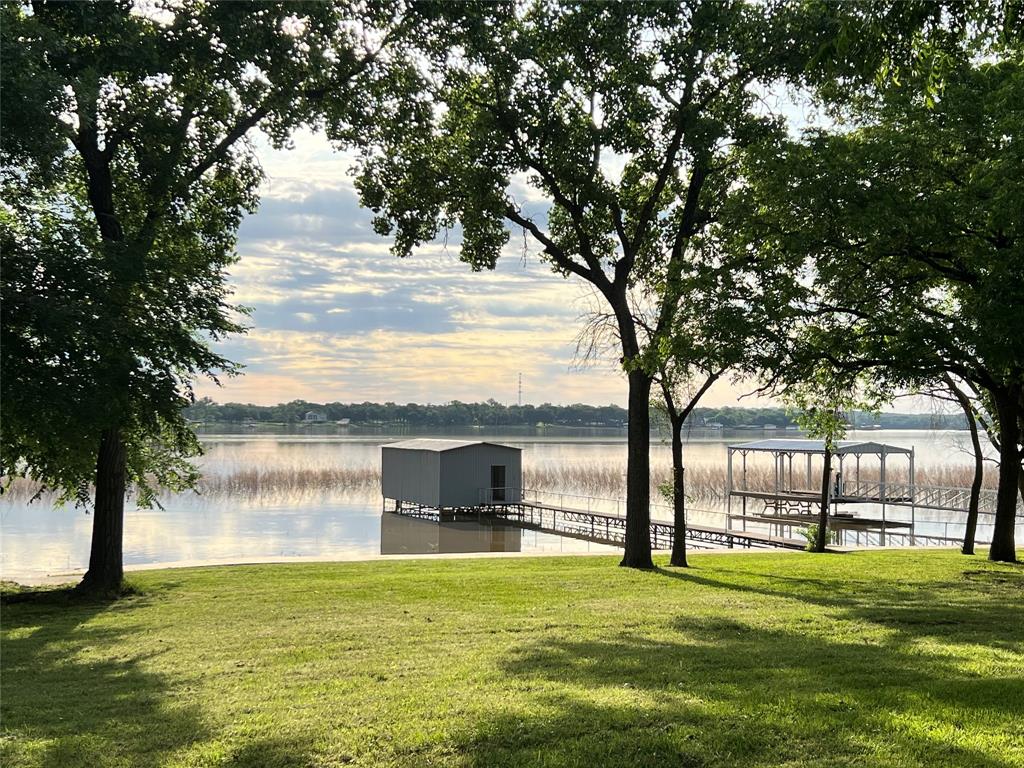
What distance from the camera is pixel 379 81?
656 inches

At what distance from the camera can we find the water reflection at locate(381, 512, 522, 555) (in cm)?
3075

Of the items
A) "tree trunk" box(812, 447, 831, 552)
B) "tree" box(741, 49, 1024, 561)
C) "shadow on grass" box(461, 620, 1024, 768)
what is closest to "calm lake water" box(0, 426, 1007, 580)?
"tree trunk" box(812, 447, 831, 552)

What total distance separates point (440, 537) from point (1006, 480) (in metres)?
21.3

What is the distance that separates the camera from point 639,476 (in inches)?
755

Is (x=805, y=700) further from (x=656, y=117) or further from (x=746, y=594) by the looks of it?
(x=656, y=117)

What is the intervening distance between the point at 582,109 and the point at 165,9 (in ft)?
27.0

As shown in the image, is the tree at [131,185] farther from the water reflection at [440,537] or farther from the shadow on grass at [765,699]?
the water reflection at [440,537]

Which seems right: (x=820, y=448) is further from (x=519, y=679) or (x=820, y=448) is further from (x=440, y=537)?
(x=519, y=679)

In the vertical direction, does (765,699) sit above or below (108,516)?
below

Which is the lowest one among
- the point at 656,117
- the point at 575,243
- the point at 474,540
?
the point at 474,540

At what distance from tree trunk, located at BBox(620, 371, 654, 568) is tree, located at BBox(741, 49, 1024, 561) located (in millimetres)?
4923

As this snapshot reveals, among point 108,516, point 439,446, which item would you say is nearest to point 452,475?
point 439,446

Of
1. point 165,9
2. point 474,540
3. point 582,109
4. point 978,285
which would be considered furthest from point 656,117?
point 474,540

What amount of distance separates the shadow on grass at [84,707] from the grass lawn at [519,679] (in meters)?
0.03
